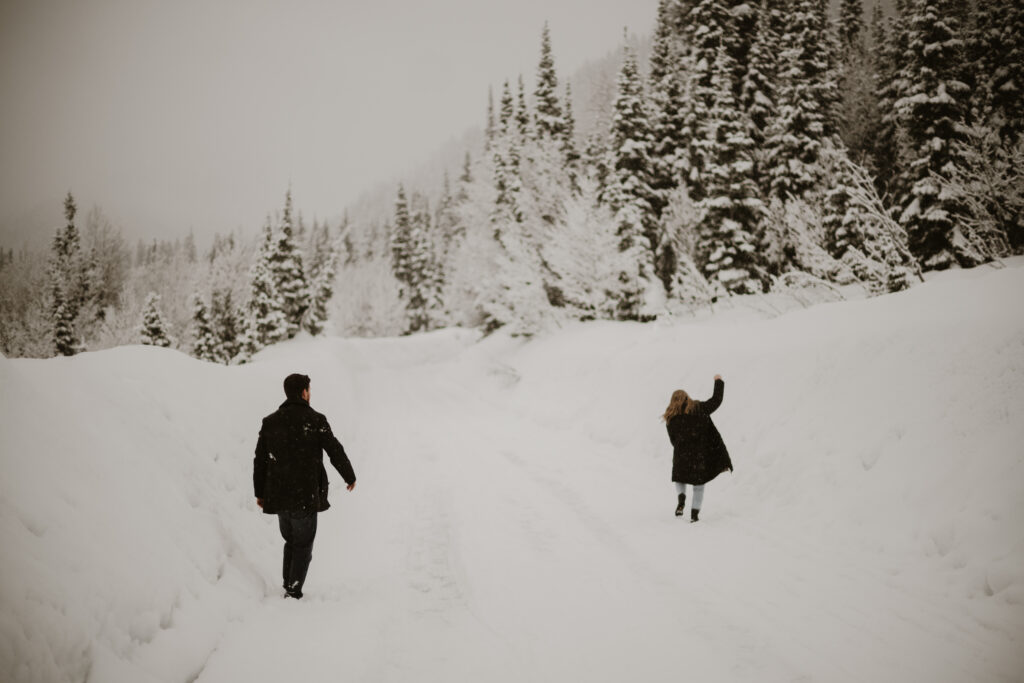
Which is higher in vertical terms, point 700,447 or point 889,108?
point 889,108

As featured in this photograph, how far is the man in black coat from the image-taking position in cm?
485

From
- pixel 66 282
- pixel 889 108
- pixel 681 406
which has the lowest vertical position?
pixel 681 406

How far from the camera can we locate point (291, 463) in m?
4.90

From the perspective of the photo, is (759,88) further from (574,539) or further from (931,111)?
(574,539)

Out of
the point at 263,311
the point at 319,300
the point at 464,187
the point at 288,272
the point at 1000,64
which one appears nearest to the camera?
the point at 1000,64

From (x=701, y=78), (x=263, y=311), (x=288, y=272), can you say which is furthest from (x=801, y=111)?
(x=263, y=311)

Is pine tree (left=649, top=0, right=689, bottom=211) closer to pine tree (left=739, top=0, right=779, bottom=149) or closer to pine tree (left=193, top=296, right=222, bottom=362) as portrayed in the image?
pine tree (left=739, top=0, right=779, bottom=149)

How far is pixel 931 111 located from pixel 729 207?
789 centimetres

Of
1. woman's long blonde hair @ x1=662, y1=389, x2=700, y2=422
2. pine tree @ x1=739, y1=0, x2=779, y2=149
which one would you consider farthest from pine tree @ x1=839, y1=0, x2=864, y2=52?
woman's long blonde hair @ x1=662, y1=389, x2=700, y2=422

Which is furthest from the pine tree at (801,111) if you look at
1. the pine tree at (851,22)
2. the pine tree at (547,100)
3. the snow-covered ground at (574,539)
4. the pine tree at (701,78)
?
the pine tree at (851,22)

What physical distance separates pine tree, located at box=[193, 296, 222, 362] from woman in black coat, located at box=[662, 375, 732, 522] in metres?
40.2

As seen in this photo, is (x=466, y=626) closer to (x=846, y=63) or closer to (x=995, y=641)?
(x=995, y=641)

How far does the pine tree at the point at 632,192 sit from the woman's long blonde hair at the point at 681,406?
16.1 m

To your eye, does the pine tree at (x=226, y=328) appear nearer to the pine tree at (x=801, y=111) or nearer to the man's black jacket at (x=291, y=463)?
the pine tree at (x=801, y=111)
